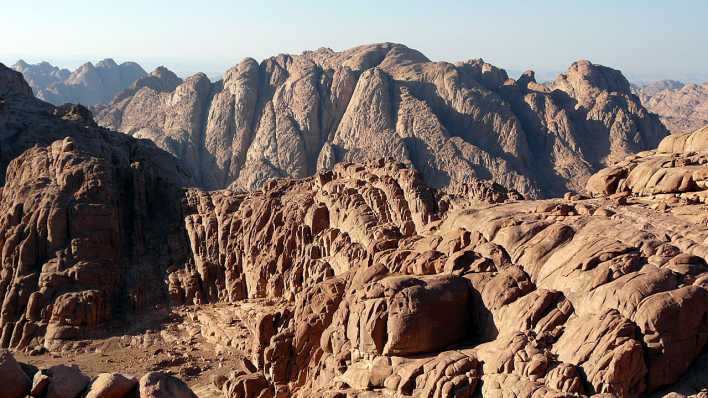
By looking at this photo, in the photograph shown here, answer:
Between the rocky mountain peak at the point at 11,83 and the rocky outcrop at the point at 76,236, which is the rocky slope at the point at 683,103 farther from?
the rocky outcrop at the point at 76,236

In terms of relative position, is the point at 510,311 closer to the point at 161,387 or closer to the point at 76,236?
the point at 161,387

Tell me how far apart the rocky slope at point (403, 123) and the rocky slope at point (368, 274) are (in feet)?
137

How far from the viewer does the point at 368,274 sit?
31.4m

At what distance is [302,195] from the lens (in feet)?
170

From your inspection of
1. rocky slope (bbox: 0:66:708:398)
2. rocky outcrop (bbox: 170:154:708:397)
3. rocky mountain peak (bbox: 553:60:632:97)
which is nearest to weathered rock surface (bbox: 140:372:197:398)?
rocky slope (bbox: 0:66:708:398)

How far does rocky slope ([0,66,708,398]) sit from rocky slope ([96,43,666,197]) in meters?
41.9

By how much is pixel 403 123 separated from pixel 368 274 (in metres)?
73.8

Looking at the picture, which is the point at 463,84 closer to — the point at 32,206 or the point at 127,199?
the point at 127,199

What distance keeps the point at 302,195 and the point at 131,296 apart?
14.5 m

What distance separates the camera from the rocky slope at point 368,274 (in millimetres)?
22906

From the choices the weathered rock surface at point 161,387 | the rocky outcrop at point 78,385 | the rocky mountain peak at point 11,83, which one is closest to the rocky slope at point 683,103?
the rocky mountain peak at point 11,83

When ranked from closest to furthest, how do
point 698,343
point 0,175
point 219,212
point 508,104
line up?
point 698,343
point 219,212
point 0,175
point 508,104

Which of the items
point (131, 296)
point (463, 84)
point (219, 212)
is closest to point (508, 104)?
point (463, 84)

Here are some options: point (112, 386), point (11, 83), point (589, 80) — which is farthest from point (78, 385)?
point (589, 80)
